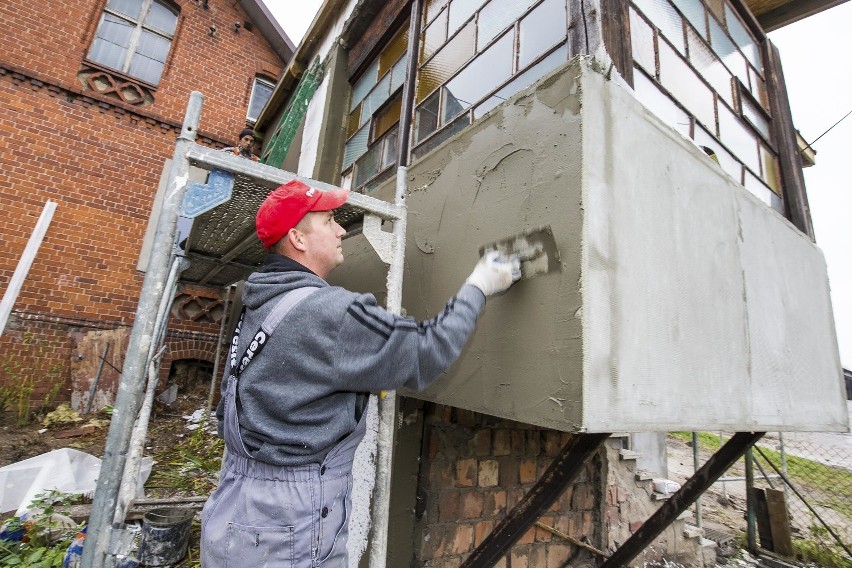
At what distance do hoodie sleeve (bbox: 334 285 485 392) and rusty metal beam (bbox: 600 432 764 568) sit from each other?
177 cm

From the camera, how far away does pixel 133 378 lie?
4.99ft

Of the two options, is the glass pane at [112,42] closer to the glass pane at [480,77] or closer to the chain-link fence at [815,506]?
the glass pane at [480,77]

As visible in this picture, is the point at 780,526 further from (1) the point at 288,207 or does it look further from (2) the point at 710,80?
(1) the point at 288,207

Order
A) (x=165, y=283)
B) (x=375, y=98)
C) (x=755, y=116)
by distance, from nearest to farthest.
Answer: (x=165, y=283)
(x=755, y=116)
(x=375, y=98)

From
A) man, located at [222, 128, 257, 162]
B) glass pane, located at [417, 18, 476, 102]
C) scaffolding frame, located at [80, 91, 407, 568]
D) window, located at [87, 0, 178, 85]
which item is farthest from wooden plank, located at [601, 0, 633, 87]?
window, located at [87, 0, 178, 85]

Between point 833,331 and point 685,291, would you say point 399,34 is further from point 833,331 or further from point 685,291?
point 833,331

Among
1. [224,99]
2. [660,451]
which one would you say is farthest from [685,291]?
[224,99]

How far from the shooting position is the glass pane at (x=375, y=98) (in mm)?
4129

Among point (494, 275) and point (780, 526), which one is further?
point (780, 526)

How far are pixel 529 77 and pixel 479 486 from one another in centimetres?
245

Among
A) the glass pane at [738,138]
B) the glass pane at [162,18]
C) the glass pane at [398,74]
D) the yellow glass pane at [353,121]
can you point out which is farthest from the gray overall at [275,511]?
the glass pane at [162,18]

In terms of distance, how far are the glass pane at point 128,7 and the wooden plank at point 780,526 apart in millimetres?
12979

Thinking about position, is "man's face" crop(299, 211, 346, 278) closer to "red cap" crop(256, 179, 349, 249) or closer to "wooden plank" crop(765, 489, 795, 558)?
"red cap" crop(256, 179, 349, 249)

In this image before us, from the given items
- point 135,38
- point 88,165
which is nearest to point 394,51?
point 88,165
